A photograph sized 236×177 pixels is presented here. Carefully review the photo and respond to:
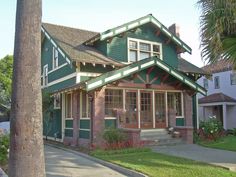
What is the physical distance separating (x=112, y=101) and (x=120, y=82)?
45.2 inches

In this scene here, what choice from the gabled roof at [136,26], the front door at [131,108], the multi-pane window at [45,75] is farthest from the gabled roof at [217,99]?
the multi-pane window at [45,75]

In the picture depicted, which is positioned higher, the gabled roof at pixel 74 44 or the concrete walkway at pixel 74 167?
the gabled roof at pixel 74 44

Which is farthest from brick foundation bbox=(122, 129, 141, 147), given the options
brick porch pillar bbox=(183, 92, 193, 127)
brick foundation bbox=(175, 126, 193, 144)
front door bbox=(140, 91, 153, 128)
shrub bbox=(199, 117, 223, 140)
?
brick porch pillar bbox=(183, 92, 193, 127)

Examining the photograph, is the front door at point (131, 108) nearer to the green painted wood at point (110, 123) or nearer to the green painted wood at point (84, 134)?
the green painted wood at point (110, 123)

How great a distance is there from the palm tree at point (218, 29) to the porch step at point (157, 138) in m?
8.42

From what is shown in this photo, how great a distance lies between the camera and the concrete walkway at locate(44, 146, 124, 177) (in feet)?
37.3

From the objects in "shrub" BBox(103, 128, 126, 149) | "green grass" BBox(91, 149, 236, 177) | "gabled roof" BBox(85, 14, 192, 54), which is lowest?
"green grass" BBox(91, 149, 236, 177)

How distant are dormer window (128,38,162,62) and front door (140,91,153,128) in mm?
2688

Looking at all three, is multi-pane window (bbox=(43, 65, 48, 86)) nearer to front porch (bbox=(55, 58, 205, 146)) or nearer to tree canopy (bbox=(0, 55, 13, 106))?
front porch (bbox=(55, 58, 205, 146))

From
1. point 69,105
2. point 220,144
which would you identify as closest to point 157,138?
point 220,144

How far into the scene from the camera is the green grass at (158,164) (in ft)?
35.5

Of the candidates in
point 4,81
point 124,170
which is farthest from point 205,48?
point 4,81

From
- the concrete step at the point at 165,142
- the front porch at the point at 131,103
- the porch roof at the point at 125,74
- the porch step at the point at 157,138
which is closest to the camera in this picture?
the porch roof at the point at 125,74

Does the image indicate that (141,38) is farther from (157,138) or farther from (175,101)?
(157,138)
